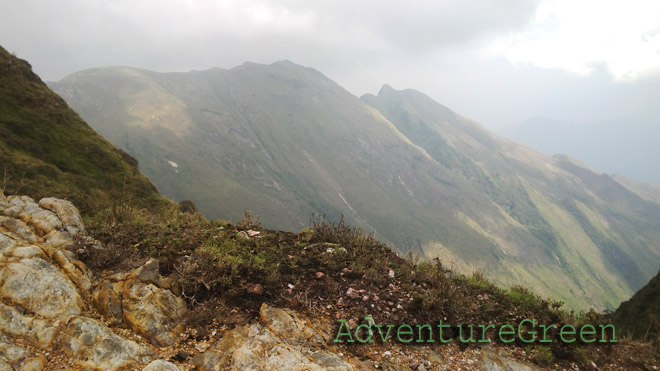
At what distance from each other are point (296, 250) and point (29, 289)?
21.1 feet

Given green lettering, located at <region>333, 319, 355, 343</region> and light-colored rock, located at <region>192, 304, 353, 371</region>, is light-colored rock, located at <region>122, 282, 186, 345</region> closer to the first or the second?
light-colored rock, located at <region>192, 304, 353, 371</region>

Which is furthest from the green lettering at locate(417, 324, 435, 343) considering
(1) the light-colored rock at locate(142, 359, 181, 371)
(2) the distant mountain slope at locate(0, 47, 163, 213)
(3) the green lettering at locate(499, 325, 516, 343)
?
(2) the distant mountain slope at locate(0, 47, 163, 213)

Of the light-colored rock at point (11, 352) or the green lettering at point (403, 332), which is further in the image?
the green lettering at point (403, 332)

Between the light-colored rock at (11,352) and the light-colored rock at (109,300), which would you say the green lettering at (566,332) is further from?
the light-colored rock at (11,352)

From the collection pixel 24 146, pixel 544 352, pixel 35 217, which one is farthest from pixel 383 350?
pixel 24 146

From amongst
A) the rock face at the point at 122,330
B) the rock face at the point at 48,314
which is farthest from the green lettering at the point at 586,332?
the rock face at the point at 48,314

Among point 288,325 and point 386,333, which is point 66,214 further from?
point 386,333

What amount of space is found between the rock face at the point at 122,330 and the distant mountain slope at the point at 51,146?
18.9 meters

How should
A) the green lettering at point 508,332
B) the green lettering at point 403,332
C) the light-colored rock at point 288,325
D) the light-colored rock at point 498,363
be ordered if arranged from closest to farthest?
the light-colored rock at point 288,325, the light-colored rock at point 498,363, the green lettering at point 403,332, the green lettering at point 508,332

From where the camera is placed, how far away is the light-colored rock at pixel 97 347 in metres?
5.48

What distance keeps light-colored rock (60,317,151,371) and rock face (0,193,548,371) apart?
0.02 metres

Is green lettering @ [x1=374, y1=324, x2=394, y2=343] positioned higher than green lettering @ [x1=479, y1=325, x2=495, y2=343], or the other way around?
green lettering @ [x1=479, y1=325, x2=495, y2=343]

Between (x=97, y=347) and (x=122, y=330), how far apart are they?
57 centimetres

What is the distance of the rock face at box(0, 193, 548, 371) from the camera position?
553 centimetres
